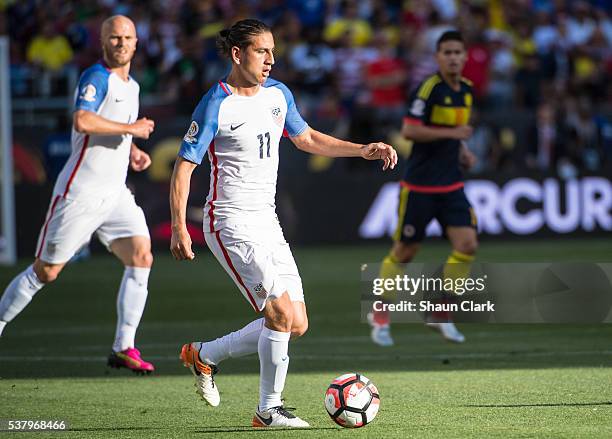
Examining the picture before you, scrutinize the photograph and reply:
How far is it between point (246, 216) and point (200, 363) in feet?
3.23

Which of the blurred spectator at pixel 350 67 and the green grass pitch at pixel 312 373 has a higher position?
the blurred spectator at pixel 350 67

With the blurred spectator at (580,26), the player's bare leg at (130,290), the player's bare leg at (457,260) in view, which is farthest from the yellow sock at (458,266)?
the blurred spectator at (580,26)

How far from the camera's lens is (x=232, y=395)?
8023 millimetres

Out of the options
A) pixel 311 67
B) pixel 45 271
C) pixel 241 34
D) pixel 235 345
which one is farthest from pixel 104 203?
pixel 311 67

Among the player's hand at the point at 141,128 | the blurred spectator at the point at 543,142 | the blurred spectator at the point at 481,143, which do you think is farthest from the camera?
the blurred spectator at the point at 543,142

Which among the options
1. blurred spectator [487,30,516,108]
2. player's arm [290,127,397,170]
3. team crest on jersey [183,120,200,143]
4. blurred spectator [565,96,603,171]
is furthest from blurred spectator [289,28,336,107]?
team crest on jersey [183,120,200,143]

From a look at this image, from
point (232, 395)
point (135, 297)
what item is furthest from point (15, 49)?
point (232, 395)

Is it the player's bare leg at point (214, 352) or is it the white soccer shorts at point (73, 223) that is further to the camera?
the white soccer shorts at point (73, 223)

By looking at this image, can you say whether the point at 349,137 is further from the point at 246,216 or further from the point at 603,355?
the point at 246,216

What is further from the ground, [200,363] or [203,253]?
[200,363]

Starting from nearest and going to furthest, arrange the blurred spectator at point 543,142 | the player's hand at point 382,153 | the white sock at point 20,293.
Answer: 1. the player's hand at point 382,153
2. the white sock at point 20,293
3. the blurred spectator at point 543,142

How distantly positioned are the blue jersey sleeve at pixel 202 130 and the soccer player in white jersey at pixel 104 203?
1951 millimetres

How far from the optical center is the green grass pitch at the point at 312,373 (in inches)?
268

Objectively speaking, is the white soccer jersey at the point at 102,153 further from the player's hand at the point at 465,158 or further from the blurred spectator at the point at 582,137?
the blurred spectator at the point at 582,137
